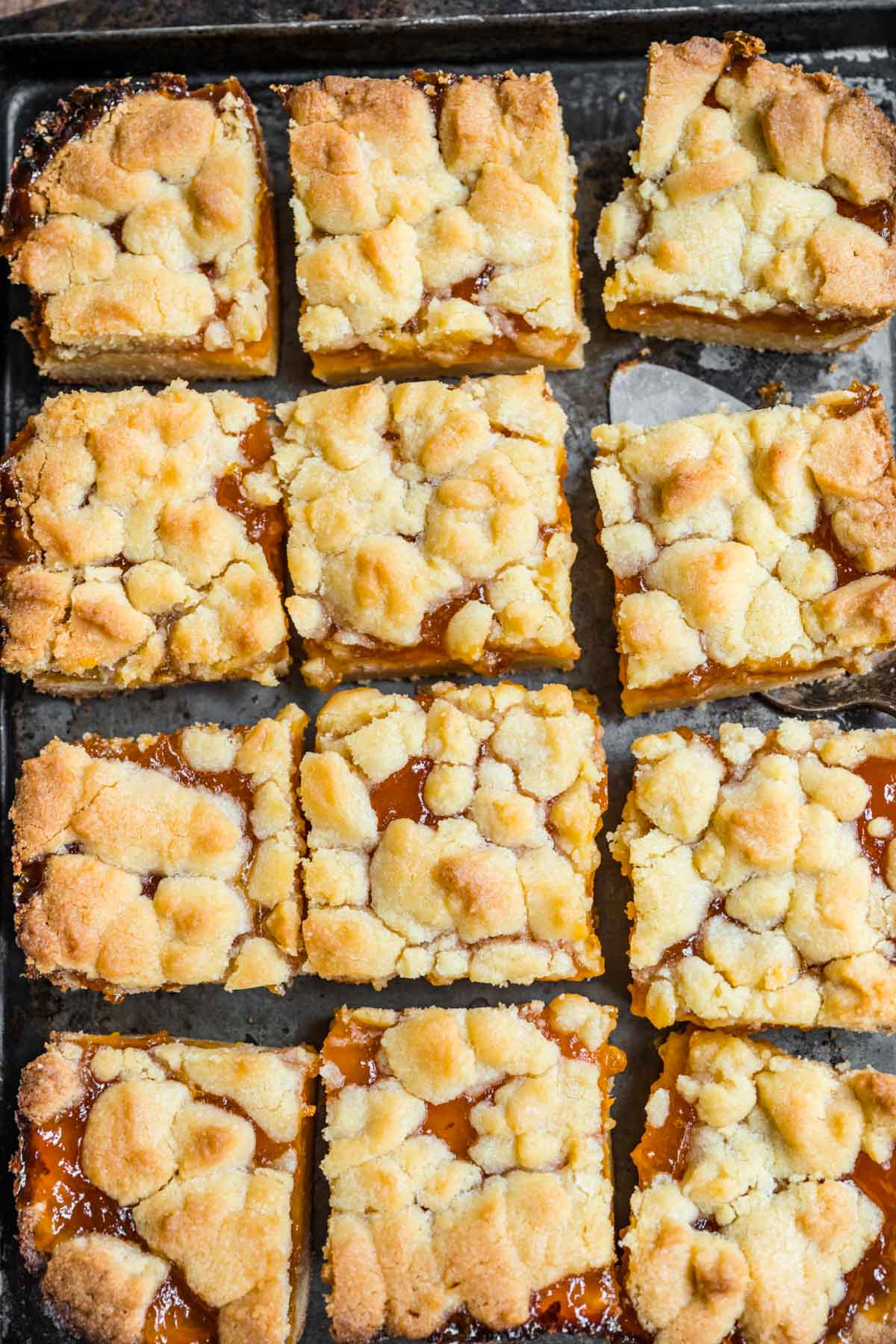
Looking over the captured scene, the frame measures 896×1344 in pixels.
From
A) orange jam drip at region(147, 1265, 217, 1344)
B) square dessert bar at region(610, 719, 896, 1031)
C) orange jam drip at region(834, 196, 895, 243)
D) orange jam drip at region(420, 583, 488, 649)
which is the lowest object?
orange jam drip at region(147, 1265, 217, 1344)

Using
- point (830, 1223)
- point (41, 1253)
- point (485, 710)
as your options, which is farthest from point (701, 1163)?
point (41, 1253)

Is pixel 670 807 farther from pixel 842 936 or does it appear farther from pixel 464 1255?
pixel 464 1255

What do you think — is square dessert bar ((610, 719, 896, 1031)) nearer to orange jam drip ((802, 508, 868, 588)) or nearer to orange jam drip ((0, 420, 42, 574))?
orange jam drip ((802, 508, 868, 588))

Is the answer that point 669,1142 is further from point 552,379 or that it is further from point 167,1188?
point 552,379

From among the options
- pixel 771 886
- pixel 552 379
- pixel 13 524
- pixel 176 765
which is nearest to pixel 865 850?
pixel 771 886

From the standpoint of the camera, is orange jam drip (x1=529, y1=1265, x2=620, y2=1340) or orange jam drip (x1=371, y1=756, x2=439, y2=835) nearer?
orange jam drip (x1=529, y1=1265, x2=620, y2=1340)

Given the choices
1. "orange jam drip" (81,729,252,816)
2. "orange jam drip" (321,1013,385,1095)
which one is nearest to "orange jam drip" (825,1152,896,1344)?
"orange jam drip" (321,1013,385,1095)

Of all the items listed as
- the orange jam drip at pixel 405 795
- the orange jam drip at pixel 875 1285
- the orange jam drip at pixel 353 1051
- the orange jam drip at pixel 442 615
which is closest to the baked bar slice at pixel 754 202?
the orange jam drip at pixel 442 615
